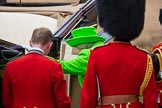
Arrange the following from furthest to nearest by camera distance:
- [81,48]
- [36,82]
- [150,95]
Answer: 1. [81,48]
2. [36,82]
3. [150,95]

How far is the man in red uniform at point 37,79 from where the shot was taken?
3.85 m

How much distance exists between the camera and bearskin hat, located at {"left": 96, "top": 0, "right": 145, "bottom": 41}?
366 cm

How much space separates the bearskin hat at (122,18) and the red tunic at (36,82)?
1.86 feet

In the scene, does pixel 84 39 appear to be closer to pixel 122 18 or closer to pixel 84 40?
pixel 84 40

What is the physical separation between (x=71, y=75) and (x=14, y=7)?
180 inches

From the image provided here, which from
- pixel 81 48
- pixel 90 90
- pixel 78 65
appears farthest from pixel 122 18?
pixel 81 48

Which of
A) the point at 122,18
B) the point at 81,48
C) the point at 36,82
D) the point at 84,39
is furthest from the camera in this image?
the point at 81,48

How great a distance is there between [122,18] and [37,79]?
2.74 feet

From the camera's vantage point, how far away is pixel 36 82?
12.6ft

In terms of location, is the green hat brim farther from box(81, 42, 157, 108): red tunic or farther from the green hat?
box(81, 42, 157, 108): red tunic

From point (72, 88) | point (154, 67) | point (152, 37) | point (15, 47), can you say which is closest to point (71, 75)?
point (72, 88)

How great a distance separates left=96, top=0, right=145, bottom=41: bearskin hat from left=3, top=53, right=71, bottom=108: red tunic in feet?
1.86

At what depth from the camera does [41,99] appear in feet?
12.7

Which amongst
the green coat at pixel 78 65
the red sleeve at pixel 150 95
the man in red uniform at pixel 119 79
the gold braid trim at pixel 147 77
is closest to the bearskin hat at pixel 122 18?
the man in red uniform at pixel 119 79
